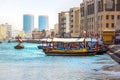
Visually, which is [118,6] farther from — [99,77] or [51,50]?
[99,77]

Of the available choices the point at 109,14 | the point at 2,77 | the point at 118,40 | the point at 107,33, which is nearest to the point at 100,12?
the point at 109,14

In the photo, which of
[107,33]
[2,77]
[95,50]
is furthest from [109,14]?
[2,77]

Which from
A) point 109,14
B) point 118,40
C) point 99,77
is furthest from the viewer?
point 109,14

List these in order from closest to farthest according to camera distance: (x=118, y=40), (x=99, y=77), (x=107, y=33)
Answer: (x=99, y=77) → (x=118, y=40) → (x=107, y=33)

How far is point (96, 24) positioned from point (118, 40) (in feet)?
175

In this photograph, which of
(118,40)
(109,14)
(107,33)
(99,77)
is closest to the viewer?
(99,77)

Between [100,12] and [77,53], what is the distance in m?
82.3

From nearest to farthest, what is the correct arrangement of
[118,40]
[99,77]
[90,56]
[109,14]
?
1. [99,77]
2. [90,56]
3. [118,40]
4. [109,14]

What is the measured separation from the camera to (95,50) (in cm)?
11531

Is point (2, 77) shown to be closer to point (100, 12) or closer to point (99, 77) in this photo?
point (99, 77)

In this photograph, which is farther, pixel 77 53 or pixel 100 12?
pixel 100 12

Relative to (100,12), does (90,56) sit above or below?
below

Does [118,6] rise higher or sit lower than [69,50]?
higher

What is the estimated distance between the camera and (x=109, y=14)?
18438 cm
